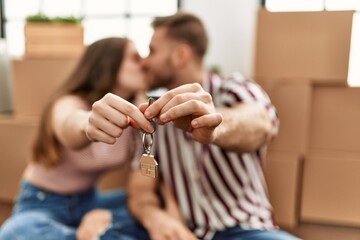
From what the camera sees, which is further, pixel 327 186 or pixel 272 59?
pixel 272 59

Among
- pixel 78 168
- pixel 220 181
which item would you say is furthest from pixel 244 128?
pixel 78 168

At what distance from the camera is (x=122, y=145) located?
80 cm

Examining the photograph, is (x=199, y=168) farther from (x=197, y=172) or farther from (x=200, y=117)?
(x=200, y=117)

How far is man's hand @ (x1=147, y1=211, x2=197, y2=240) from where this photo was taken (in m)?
0.64

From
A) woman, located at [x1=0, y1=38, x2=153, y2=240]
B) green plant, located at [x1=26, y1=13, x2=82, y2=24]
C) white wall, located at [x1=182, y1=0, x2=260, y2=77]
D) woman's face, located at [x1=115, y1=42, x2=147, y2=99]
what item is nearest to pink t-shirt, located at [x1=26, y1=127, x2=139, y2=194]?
woman, located at [x1=0, y1=38, x2=153, y2=240]

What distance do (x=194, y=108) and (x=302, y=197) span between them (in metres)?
0.28

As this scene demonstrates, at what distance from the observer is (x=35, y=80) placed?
3.40 ft

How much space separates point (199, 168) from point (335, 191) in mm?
352

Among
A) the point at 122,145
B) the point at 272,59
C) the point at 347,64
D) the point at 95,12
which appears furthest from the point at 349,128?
the point at 95,12

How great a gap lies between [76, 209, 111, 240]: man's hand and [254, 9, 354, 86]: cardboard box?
0.47 metres

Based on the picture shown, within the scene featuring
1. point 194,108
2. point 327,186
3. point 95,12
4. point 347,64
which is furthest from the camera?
point 95,12

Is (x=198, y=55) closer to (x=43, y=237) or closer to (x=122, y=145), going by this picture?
(x=122, y=145)

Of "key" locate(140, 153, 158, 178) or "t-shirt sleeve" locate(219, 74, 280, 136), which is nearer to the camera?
"key" locate(140, 153, 158, 178)

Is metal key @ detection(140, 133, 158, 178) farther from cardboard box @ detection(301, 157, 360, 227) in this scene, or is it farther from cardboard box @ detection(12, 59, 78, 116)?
cardboard box @ detection(12, 59, 78, 116)
